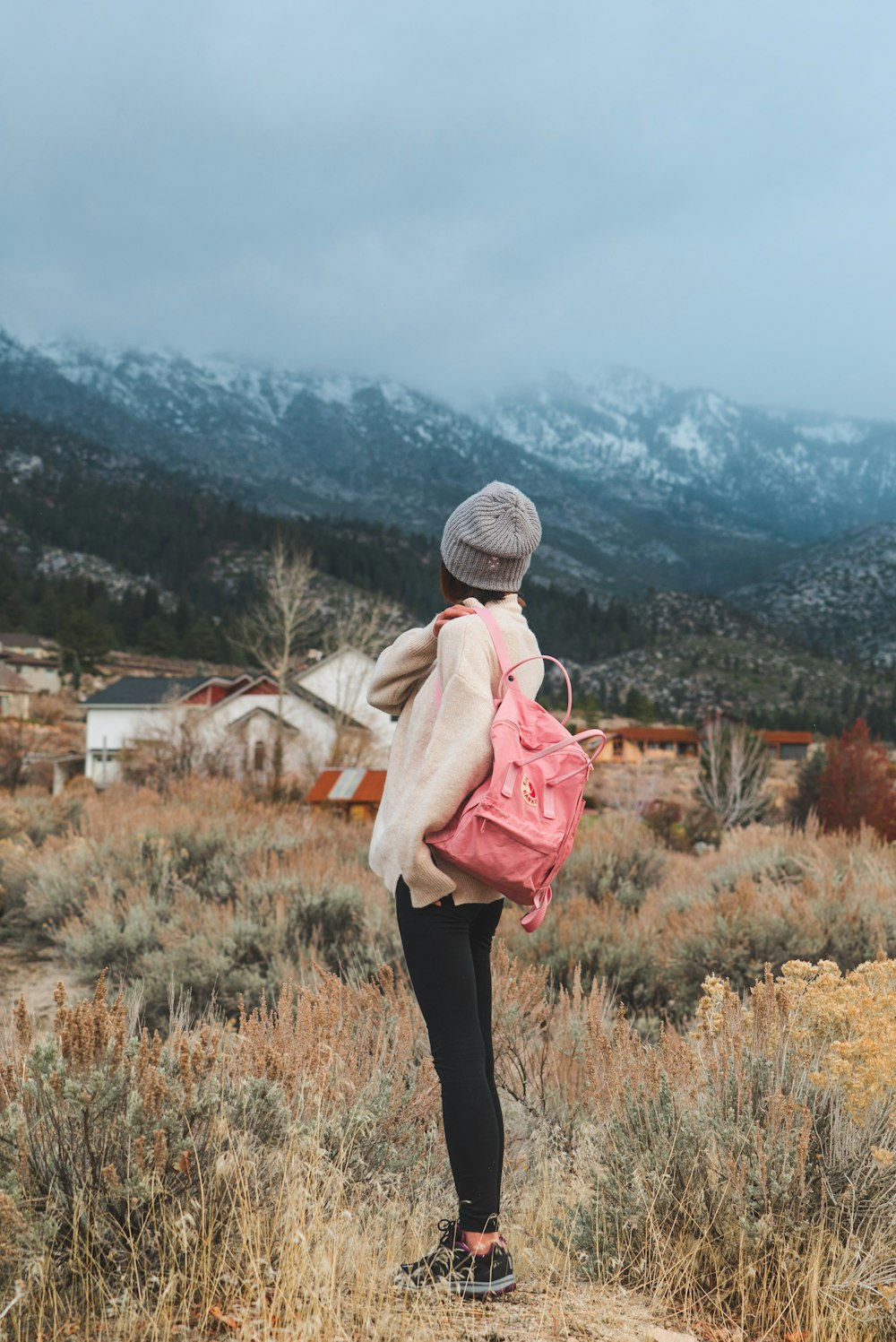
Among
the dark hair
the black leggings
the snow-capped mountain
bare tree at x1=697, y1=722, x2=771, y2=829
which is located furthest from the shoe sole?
the snow-capped mountain

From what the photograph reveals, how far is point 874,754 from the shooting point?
55.0 ft

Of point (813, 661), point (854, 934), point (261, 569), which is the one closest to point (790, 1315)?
point (854, 934)

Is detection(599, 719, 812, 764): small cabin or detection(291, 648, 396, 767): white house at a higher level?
detection(291, 648, 396, 767): white house

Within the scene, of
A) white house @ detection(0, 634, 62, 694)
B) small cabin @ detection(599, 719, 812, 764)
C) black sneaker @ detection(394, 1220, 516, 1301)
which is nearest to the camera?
black sneaker @ detection(394, 1220, 516, 1301)

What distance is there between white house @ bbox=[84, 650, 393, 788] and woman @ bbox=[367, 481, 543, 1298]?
3032cm

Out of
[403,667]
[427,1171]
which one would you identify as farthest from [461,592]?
[427,1171]

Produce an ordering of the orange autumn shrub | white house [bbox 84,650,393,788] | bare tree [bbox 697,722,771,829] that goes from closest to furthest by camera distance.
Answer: the orange autumn shrub < bare tree [bbox 697,722,771,829] < white house [bbox 84,650,393,788]

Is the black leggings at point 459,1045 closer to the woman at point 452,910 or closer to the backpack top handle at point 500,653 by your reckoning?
the woman at point 452,910

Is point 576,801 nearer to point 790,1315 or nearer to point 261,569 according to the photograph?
point 790,1315

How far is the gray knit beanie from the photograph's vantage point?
2779 millimetres

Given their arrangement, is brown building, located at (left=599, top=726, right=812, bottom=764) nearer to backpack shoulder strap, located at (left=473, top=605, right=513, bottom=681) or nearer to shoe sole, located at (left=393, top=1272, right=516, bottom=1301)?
backpack shoulder strap, located at (left=473, top=605, right=513, bottom=681)

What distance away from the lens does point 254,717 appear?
42938 millimetres

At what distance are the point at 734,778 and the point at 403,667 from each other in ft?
101

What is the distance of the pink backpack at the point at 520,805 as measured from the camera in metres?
2.42
